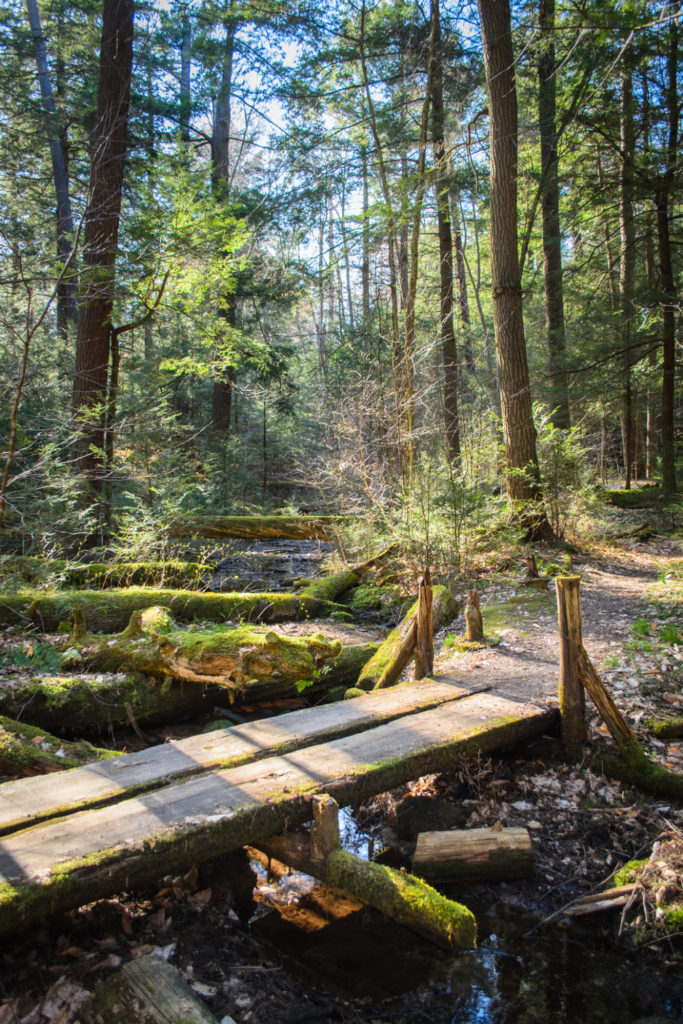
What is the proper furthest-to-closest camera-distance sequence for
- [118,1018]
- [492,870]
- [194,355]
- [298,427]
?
[298,427]
[194,355]
[492,870]
[118,1018]

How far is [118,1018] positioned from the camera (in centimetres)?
238

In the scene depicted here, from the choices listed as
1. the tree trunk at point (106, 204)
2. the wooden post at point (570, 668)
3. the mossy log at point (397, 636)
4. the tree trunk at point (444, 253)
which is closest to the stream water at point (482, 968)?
the wooden post at point (570, 668)

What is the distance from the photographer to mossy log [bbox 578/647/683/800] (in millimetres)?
4090

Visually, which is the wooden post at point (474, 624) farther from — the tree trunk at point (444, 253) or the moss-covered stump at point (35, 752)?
the tree trunk at point (444, 253)

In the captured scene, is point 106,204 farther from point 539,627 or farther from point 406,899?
point 406,899

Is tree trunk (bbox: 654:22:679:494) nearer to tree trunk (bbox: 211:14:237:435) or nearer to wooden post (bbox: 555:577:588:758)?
wooden post (bbox: 555:577:588:758)

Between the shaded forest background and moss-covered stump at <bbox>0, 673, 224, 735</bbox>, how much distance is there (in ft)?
6.72

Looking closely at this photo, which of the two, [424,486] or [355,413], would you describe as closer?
[424,486]

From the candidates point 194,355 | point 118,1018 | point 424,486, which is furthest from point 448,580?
point 194,355

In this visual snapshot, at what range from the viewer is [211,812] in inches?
129

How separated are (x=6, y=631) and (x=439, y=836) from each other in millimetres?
5627

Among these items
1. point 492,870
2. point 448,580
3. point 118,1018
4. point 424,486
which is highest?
point 424,486

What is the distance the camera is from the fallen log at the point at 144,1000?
7.83ft

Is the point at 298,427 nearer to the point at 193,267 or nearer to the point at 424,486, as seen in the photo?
the point at 193,267
